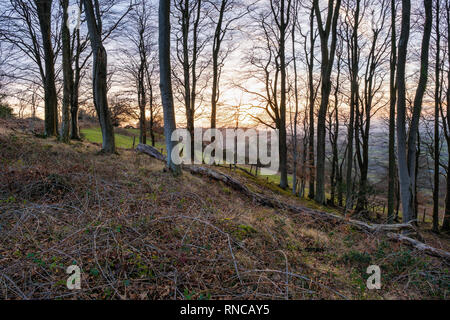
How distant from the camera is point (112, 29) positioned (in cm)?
1238

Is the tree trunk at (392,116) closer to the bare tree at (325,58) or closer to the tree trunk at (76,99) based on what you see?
the bare tree at (325,58)

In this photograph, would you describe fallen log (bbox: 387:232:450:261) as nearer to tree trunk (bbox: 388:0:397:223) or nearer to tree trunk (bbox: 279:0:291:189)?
tree trunk (bbox: 388:0:397:223)

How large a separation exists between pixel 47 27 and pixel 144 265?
13.6 m

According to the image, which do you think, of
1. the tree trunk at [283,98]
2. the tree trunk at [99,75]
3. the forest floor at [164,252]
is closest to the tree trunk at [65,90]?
the tree trunk at [99,75]

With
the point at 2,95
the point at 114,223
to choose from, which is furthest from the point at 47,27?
the point at 114,223

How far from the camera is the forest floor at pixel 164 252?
2162mm

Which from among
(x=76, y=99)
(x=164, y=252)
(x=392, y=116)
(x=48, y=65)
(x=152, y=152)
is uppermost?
(x=48, y=65)

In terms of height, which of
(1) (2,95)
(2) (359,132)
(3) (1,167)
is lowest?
(3) (1,167)

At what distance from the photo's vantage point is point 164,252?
2602 millimetres

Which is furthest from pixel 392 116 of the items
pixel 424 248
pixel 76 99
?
pixel 76 99

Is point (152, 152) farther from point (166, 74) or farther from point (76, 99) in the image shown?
point (76, 99)

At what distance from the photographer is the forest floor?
2162 millimetres

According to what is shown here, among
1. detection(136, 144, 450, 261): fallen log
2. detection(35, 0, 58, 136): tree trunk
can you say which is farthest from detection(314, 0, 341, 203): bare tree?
detection(35, 0, 58, 136): tree trunk
